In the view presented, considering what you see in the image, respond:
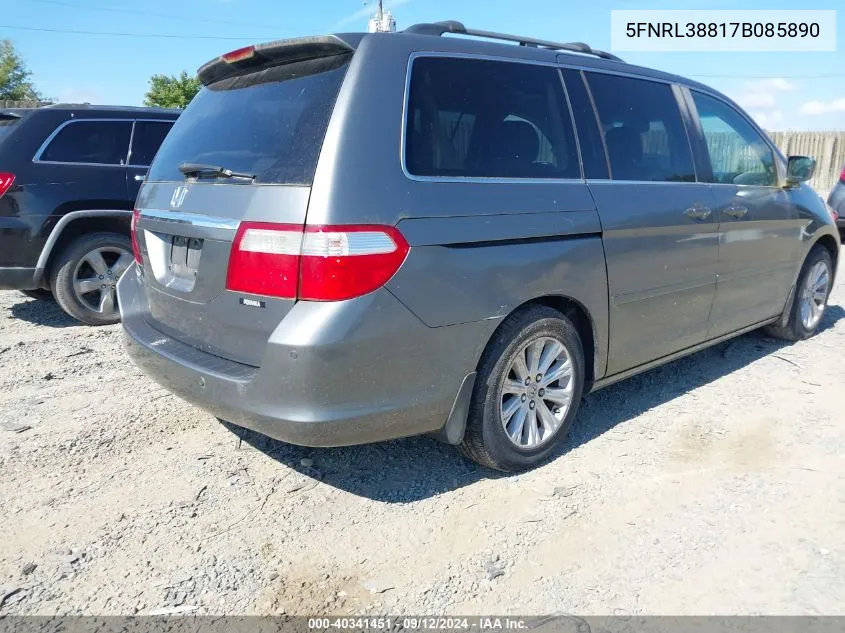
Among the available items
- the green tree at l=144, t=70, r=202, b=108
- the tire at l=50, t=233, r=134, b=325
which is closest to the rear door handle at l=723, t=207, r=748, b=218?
the tire at l=50, t=233, r=134, b=325

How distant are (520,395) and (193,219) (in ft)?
5.44

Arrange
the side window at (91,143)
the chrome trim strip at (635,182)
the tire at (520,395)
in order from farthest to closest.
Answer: the side window at (91,143)
the chrome trim strip at (635,182)
the tire at (520,395)

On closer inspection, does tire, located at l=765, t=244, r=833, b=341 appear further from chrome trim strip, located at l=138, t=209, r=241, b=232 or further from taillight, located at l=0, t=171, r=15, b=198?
taillight, located at l=0, t=171, r=15, b=198

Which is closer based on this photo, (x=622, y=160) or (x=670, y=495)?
(x=670, y=495)

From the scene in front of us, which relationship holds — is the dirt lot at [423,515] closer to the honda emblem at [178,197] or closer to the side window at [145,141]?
the honda emblem at [178,197]

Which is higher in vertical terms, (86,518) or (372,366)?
(372,366)

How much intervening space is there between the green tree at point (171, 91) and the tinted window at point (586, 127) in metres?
32.3

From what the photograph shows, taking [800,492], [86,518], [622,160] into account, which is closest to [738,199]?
[622,160]

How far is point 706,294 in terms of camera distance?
4051mm

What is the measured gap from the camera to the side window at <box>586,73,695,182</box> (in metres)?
3.55

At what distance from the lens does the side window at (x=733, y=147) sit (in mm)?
4239

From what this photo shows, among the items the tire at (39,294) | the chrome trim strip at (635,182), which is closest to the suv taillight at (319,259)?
the chrome trim strip at (635,182)

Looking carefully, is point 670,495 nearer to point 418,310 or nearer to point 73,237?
point 418,310

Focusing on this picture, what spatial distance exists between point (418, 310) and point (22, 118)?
4.79 m
